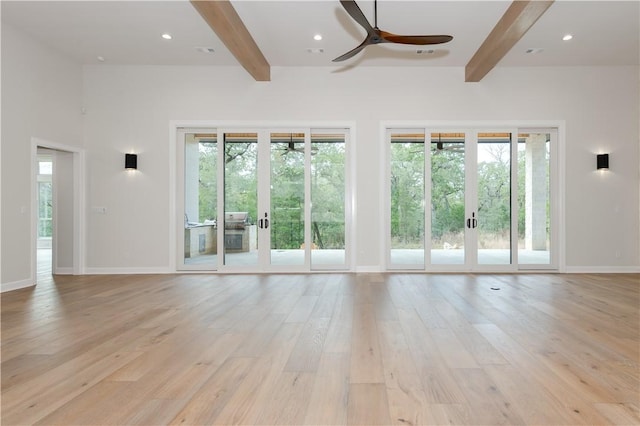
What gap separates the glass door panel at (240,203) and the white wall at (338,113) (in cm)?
64

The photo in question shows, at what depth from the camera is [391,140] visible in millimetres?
6453

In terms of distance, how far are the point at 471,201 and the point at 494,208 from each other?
42cm

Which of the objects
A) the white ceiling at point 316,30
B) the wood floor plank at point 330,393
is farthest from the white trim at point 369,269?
the wood floor plank at point 330,393

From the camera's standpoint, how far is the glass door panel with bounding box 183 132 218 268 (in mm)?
6422

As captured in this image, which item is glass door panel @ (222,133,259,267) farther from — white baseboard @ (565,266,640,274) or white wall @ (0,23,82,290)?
white baseboard @ (565,266,640,274)

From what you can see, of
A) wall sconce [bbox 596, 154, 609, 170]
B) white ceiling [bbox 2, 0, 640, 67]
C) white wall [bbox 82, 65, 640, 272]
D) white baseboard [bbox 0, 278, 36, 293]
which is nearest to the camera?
white ceiling [bbox 2, 0, 640, 67]

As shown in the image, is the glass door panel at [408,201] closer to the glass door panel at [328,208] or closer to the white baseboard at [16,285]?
the glass door panel at [328,208]

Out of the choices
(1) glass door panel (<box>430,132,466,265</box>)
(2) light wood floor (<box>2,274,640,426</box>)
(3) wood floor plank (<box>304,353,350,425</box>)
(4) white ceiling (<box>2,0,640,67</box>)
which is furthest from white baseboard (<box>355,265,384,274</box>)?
(3) wood floor plank (<box>304,353,350,425</box>)

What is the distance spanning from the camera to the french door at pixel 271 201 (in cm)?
634

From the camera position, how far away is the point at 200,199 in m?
6.44

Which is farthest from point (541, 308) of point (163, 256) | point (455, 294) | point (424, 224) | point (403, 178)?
point (163, 256)

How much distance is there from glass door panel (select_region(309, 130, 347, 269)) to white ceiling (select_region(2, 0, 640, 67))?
1624 mm

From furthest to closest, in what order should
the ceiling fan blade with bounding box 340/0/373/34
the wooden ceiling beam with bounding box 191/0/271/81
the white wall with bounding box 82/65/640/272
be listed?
the white wall with bounding box 82/65/640/272
the wooden ceiling beam with bounding box 191/0/271/81
the ceiling fan blade with bounding box 340/0/373/34

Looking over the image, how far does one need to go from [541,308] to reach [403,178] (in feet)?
10.4
